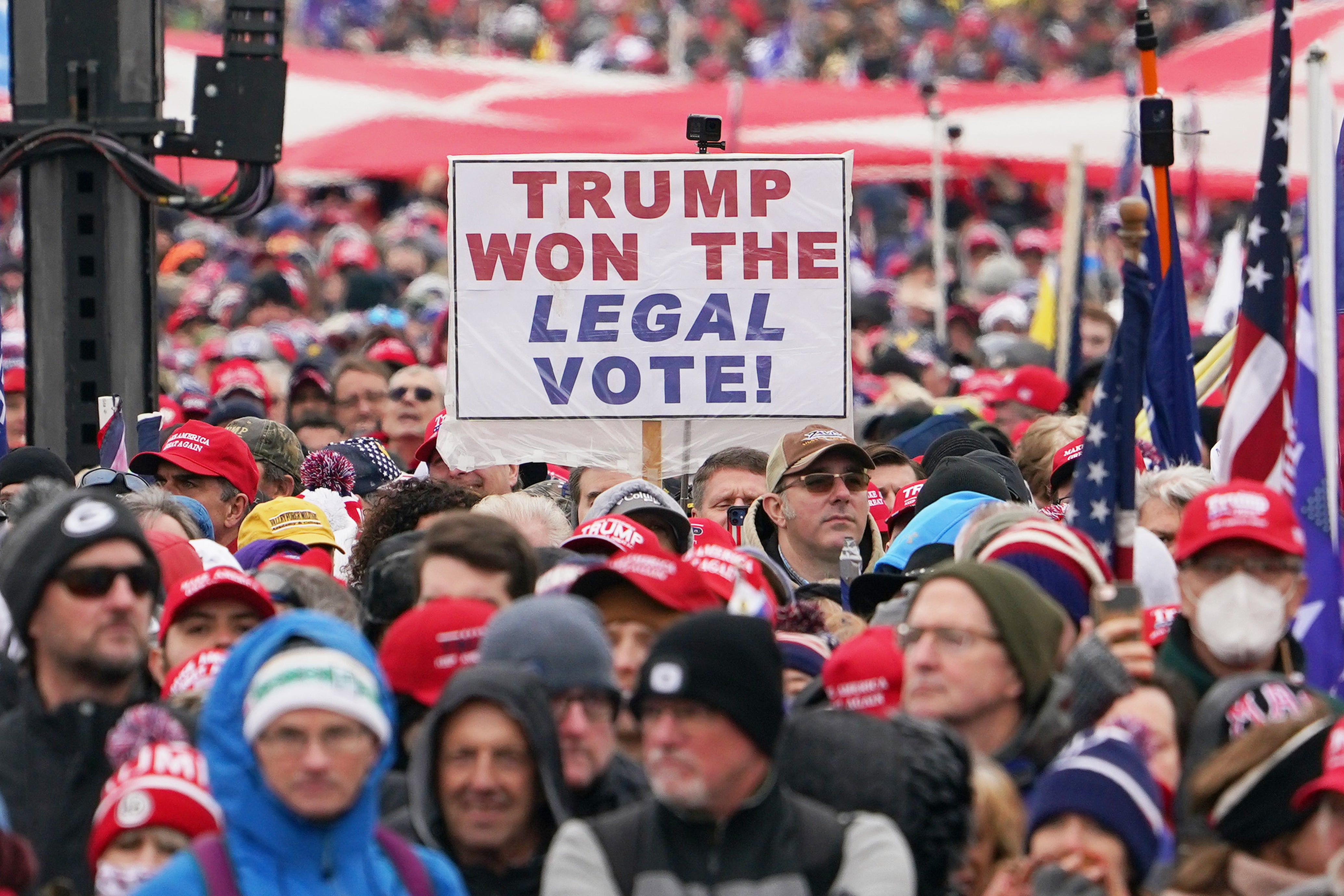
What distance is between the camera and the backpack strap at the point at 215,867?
4086 millimetres

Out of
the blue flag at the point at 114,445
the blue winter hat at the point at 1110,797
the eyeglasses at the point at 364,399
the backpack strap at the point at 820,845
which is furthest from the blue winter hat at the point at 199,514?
the eyeglasses at the point at 364,399

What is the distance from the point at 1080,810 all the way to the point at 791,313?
13.5 feet

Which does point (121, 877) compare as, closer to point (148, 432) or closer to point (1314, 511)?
point (1314, 511)

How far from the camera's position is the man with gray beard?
4211 millimetres

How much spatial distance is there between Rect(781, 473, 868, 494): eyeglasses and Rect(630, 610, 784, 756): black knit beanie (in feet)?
11.3

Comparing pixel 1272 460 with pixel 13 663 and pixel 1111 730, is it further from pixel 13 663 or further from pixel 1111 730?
pixel 13 663

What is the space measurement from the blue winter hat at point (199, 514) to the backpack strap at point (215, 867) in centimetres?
342

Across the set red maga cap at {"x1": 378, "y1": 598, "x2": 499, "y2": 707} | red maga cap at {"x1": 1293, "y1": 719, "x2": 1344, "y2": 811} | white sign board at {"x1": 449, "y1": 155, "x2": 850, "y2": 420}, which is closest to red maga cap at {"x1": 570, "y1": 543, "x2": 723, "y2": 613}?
red maga cap at {"x1": 378, "y1": 598, "x2": 499, "y2": 707}

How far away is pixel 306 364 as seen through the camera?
43.8 ft

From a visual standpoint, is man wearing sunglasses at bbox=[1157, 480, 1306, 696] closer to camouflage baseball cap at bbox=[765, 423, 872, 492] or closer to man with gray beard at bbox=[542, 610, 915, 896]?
man with gray beard at bbox=[542, 610, 915, 896]

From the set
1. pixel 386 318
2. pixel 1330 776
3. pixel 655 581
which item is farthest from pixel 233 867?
pixel 386 318

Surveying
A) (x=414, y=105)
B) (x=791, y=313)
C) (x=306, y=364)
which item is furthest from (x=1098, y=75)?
(x=791, y=313)

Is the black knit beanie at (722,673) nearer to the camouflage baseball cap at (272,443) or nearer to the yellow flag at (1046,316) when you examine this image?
the camouflage baseball cap at (272,443)

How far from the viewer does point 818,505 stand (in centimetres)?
783
